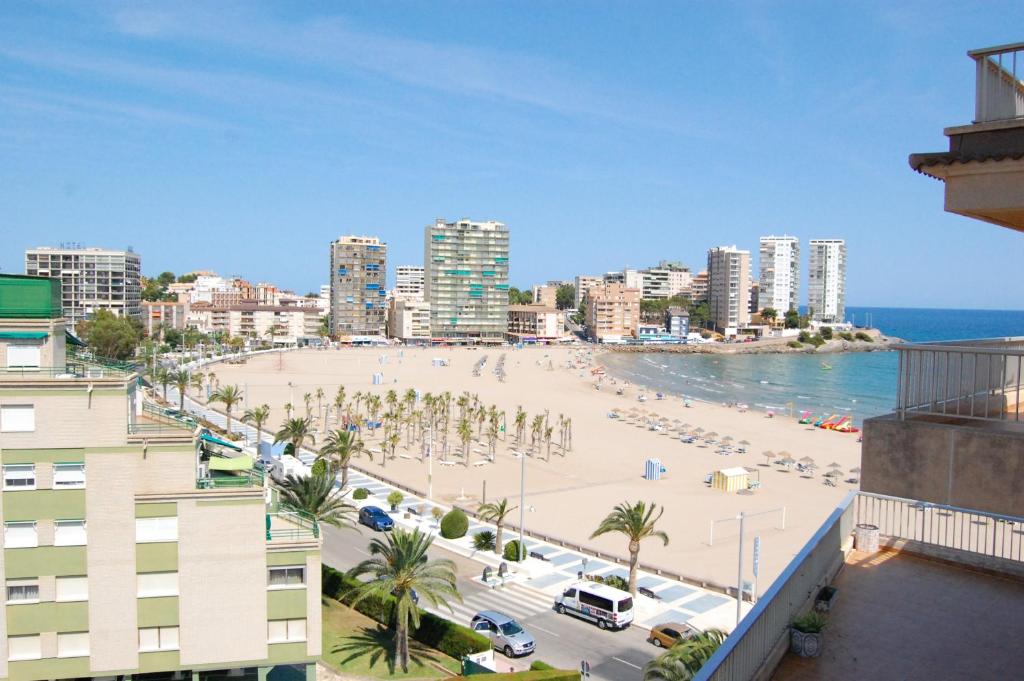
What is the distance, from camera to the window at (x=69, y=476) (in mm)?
13297

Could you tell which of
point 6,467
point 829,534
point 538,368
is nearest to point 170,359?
point 538,368

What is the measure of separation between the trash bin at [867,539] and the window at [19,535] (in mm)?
12457

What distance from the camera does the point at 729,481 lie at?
113 feet

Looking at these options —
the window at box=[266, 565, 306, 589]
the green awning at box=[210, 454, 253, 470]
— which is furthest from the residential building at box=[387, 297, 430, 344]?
the window at box=[266, 565, 306, 589]

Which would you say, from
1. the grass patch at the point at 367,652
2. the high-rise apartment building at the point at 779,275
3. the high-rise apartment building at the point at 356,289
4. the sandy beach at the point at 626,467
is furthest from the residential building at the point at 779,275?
the grass patch at the point at 367,652

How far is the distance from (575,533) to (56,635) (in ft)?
55.5

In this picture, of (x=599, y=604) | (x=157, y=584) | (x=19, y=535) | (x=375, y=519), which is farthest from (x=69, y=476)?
(x=375, y=519)

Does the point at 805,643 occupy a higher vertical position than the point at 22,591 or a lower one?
higher

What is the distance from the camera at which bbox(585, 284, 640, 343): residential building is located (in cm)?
15462

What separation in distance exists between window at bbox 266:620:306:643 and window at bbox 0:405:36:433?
5.18 meters

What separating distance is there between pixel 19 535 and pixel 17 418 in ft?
6.26

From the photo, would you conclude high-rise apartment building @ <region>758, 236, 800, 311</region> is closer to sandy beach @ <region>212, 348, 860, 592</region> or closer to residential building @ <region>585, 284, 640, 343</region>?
residential building @ <region>585, 284, 640, 343</region>

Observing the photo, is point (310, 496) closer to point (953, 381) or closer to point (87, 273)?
point (953, 381)

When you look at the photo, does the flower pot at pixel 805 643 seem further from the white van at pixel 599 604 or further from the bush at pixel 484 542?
the bush at pixel 484 542
